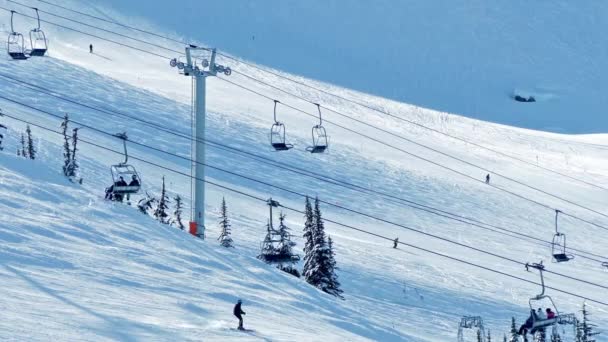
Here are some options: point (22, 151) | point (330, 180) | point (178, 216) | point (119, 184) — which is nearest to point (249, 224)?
point (178, 216)

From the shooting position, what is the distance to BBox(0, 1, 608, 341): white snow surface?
838 inches

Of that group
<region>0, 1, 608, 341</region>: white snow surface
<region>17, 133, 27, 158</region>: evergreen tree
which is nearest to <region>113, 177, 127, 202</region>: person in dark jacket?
<region>0, 1, 608, 341</region>: white snow surface

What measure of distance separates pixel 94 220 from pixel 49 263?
395 cm

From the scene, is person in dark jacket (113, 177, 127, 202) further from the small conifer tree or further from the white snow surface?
the small conifer tree

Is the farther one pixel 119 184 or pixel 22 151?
pixel 22 151

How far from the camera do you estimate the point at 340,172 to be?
5222 centimetres

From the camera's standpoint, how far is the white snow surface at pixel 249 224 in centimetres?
2128

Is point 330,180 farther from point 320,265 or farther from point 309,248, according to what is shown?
point 320,265

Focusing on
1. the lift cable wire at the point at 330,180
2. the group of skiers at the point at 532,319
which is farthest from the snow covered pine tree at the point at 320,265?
the lift cable wire at the point at 330,180

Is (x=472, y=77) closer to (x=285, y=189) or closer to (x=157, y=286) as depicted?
(x=285, y=189)

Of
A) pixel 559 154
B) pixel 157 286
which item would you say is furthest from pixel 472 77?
pixel 157 286

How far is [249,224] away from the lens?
38.8m

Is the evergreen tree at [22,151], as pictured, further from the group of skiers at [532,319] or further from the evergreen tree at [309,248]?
the group of skiers at [532,319]

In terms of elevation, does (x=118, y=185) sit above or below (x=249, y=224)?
below
